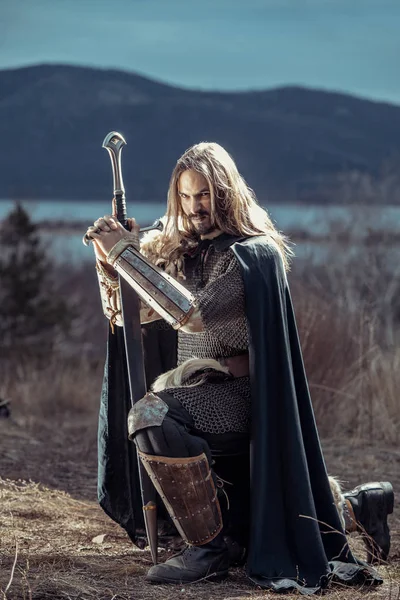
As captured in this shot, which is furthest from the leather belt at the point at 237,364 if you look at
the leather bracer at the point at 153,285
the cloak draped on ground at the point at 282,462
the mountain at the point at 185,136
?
the mountain at the point at 185,136

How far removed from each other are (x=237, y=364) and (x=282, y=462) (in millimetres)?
418

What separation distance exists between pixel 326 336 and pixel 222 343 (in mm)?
3473

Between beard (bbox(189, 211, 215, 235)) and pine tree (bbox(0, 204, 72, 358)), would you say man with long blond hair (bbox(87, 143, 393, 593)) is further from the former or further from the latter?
pine tree (bbox(0, 204, 72, 358))

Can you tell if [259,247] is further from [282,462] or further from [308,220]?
[308,220]

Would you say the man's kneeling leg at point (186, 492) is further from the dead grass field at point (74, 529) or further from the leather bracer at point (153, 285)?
the leather bracer at point (153, 285)

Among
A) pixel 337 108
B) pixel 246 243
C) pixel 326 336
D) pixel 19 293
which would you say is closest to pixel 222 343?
pixel 246 243

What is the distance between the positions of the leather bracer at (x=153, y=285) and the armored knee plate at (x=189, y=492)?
1.62 ft

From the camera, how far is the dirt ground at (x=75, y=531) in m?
3.47

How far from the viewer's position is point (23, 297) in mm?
15906

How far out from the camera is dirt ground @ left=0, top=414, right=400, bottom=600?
3.47 m

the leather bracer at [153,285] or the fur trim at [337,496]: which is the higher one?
the leather bracer at [153,285]

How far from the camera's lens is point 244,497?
13.2 feet

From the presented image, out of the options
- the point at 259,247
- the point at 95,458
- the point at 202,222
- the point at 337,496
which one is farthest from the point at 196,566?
the point at 95,458

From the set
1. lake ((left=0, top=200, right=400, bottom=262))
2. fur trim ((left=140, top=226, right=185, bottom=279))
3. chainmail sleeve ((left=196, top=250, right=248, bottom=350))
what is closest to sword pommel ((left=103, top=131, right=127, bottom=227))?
fur trim ((left=140, top=226, right=185, bottom=279))
